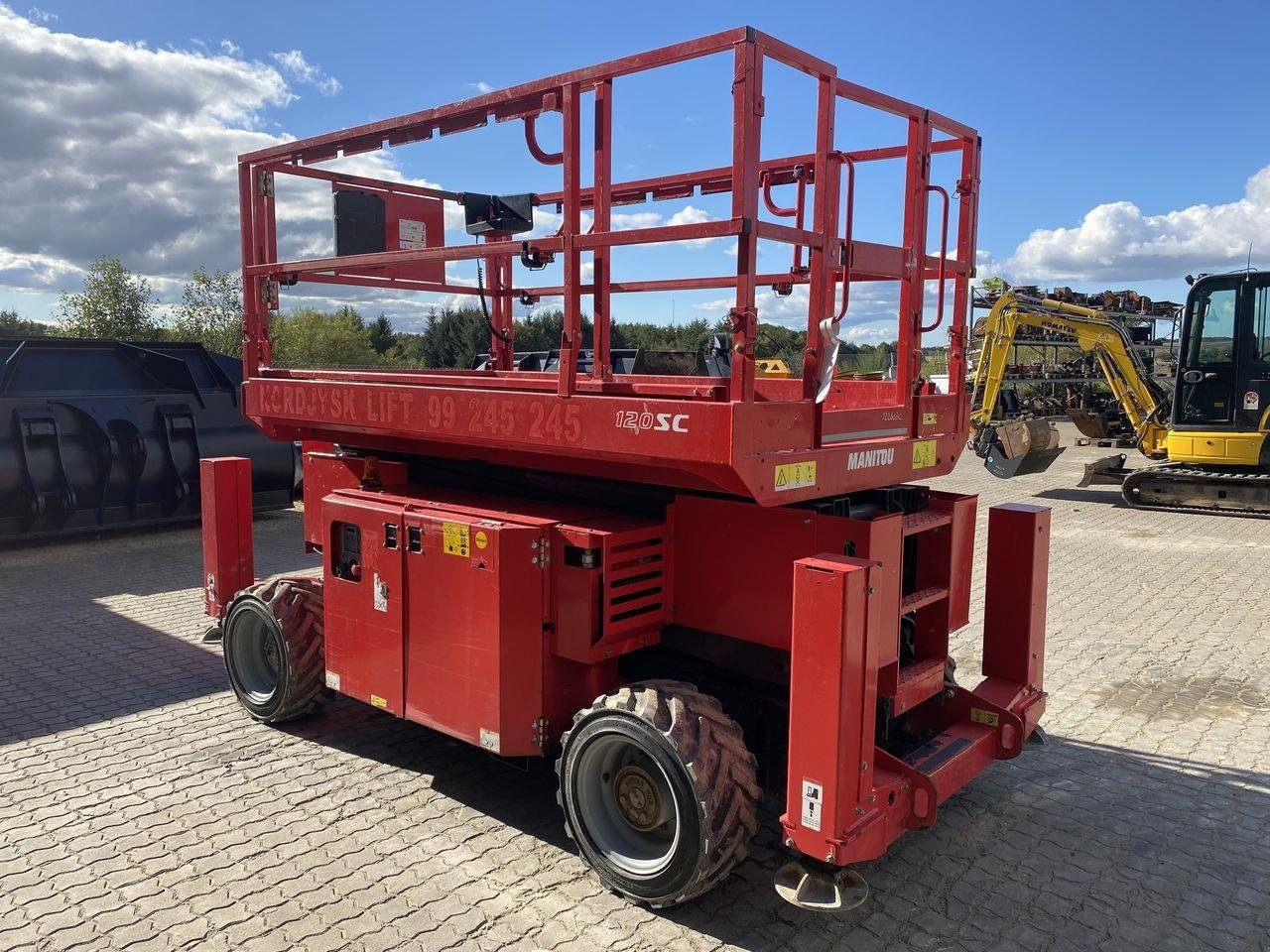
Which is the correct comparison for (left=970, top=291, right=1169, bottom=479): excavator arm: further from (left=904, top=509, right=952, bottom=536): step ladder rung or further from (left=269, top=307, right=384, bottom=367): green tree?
(left=269, top=307, right=384, bottom=367): green tree

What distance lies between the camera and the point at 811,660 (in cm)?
280

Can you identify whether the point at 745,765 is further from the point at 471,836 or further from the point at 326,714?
the point at 326,714

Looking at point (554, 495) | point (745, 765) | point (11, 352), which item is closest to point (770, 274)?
point (554, 495)

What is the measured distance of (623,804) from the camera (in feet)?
11.1

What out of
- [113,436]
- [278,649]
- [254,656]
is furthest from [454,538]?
[113,436]

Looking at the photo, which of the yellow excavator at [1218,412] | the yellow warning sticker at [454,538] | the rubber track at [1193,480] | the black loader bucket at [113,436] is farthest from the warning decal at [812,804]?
the rubber track at [1193,480]

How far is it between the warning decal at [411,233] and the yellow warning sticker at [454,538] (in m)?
2.02

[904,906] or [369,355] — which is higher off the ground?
[369,355]

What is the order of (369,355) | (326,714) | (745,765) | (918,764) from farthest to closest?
(369,355)
(326,714)
(918,764)
(745,765)

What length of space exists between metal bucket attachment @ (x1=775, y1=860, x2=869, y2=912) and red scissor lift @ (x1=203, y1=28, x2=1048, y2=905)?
0.01m

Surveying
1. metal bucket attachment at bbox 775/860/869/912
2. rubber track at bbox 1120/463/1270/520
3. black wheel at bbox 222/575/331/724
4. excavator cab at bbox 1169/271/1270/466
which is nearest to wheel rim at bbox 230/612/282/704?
black wheel at bbox 222/575/331/724

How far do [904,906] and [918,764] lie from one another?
1.56ft

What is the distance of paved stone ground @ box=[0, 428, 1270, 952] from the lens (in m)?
3.12

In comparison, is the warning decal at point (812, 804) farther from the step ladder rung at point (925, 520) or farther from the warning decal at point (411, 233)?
the warning decal at point (411, 233)
